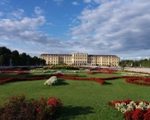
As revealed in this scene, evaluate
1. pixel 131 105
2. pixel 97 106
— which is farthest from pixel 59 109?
pixel 131 105

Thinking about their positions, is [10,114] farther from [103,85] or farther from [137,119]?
[103,85]

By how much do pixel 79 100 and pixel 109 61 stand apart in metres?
136

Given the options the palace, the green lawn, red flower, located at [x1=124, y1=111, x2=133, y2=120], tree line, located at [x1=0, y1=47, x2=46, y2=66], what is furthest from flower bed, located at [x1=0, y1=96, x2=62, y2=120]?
the palace

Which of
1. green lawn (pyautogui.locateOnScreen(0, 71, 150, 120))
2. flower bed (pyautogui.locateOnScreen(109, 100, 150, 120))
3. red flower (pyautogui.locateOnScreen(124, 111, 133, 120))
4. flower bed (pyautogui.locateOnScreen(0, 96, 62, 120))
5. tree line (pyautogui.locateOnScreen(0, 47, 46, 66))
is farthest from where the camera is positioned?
tree line (pyautogui.locateOnScreen(0, 47, 46, 66))

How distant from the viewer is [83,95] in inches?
467

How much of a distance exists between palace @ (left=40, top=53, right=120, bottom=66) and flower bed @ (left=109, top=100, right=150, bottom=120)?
12528 cm

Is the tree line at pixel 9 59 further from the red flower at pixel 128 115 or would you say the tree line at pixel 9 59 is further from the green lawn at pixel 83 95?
the red flower at pixel 128 115

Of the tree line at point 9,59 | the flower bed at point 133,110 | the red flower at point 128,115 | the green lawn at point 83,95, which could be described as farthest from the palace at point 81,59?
the red flower at point 128,115

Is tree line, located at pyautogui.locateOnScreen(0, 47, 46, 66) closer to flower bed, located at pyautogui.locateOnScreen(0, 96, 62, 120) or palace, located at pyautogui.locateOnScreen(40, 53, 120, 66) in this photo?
flower bed, located at pyautogui.locateOnScreen(0, 96, 62, 120)

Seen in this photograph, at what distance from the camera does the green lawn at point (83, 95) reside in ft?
28.1

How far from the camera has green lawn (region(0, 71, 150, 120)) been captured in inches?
337

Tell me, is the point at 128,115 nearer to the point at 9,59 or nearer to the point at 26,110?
the point at 26,110

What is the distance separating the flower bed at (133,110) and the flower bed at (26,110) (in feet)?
5.99

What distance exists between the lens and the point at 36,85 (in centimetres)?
1452
